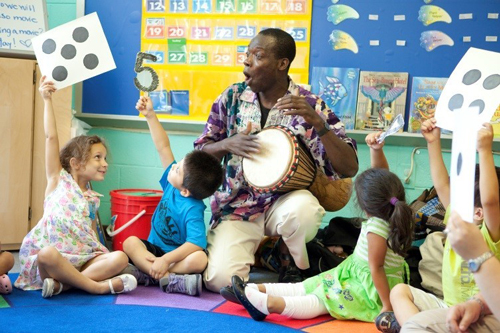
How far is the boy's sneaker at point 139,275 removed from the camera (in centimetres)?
311

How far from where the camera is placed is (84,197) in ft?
9.95

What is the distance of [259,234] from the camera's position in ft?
10.8

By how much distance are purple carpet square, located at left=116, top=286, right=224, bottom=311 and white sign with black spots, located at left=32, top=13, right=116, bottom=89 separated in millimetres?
1034

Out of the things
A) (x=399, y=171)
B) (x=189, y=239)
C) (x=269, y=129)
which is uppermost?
(x=269, y=129)

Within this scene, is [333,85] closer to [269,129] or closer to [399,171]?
[399,171]

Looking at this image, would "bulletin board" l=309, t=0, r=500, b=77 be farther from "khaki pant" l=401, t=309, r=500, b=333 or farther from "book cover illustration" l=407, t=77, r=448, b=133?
"khaki pant" l=401, t=309, r=500, b=333

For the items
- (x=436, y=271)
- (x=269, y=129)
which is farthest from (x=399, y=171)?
(x=269, y=129)

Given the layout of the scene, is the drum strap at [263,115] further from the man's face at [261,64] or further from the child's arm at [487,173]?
the child's arm at [487,173]

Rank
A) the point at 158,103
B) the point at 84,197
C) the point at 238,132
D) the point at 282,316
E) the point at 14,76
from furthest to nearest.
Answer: the point at 158,103
the point at 14,76
the point at 238,132
the point at 84,197
the point at 282,316

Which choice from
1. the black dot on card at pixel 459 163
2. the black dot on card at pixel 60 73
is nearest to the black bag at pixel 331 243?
the black dot on card at pixel 60 73

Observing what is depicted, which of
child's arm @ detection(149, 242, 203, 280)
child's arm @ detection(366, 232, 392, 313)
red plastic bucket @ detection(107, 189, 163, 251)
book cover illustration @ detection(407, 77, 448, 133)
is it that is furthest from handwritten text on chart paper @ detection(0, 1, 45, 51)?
child's arm @ detection(366, 232, 392, 313)

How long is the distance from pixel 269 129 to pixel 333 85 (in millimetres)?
959

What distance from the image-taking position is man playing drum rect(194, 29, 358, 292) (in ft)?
10.1

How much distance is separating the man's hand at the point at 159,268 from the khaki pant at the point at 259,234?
210mm
